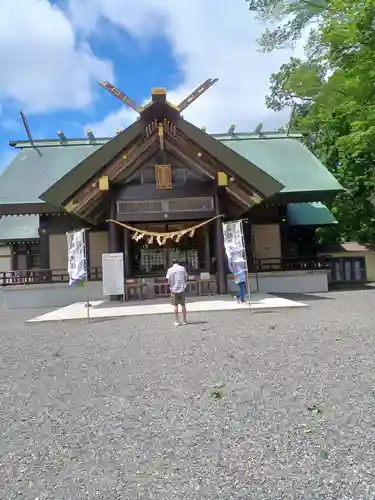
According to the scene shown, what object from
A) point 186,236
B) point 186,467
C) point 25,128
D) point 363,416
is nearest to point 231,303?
point 186,236

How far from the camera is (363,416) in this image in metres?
3.75

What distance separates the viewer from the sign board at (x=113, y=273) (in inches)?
473

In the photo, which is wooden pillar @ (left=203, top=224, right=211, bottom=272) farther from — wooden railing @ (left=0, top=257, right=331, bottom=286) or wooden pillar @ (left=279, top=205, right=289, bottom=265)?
wooden pillar @ (left=279, top=205, right=289, bottom=265)

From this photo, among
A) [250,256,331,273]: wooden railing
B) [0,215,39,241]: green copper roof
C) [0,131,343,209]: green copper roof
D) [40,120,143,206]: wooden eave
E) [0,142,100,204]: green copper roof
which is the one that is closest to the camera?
[40,120,143,206]: wooden eave

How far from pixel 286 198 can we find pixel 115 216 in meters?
6.89

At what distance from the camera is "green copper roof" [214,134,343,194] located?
17.7m

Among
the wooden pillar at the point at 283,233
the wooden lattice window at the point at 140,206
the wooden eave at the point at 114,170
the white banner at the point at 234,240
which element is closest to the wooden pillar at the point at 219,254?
the wooden lattice window at the point at 140,206

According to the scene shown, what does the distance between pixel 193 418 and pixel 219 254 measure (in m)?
10.8

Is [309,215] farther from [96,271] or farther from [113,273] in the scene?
[113,273]

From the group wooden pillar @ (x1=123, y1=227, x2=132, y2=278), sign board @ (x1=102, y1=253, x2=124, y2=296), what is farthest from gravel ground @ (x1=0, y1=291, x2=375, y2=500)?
wooden pillar @ (x1=123, y1=227, x2=132, y2=278)

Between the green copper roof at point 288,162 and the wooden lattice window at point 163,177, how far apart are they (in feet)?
16.1

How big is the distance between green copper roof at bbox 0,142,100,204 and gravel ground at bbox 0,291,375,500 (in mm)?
11740

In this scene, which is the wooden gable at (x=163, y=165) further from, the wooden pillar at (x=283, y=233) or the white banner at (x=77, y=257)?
the wooden pillar at (x=283, y=233)

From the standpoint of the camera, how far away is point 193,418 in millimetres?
3910
